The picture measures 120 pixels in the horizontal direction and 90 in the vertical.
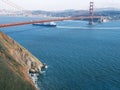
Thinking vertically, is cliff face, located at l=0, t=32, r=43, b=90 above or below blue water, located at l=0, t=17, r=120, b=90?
above

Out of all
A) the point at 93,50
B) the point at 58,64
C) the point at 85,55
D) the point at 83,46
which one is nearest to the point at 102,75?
the point at 58,64

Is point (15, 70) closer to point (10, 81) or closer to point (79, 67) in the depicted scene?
point (10, 81)

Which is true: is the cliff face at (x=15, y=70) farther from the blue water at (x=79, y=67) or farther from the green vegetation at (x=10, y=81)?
the blue water at (x=79, y=67)

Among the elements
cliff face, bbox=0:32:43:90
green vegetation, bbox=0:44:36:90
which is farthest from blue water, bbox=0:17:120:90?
green vegetation, bbox=0:44:36:90

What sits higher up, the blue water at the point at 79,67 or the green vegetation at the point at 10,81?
the green vegetation at the point at 10,81

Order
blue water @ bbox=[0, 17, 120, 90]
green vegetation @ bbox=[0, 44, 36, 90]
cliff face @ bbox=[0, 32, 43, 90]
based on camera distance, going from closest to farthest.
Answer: green vegetation @ bbox=[0, 44, 36, 90] → cliff face @ bbox=[0, 32, 43, 90] → blue water @ bbox=[0, 17, 120, 90]

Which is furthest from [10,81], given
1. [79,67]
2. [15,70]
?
[79,67]

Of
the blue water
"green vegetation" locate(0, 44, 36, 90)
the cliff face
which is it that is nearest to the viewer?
"green vegetation" locate(0, 44, 36, 90)

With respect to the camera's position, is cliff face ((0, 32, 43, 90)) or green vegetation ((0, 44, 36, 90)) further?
cliff face ((0, 32, 43, 90))

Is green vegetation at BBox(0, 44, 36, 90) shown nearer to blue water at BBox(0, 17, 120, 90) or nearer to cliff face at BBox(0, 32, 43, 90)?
cliff face at BBox(0, 32, 43, 90)

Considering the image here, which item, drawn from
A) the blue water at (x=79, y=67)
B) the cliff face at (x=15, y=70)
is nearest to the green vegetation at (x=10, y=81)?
the cliff face at (x=15, y=70)

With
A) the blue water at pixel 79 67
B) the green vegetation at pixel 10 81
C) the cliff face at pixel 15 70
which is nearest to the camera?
the green vegetation at pixel 10 81
